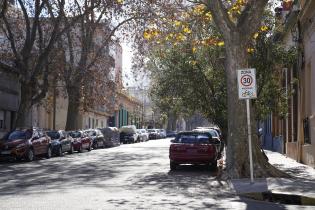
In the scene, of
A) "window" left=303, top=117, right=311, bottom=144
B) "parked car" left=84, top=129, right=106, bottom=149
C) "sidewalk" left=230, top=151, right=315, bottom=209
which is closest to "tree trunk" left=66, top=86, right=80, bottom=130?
"parked car" left=84, top=129, right=106, bottom=149

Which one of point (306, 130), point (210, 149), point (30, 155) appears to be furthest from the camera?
point (30, 155)

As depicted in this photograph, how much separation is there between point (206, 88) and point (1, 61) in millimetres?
15217

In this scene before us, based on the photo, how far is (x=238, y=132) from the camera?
17.4 m

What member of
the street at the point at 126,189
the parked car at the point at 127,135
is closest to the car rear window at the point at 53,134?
the street at the point at 126,189

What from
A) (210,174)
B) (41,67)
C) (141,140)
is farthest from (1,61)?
(141,140)

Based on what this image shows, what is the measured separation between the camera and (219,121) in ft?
91.8

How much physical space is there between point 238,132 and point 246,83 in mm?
2205

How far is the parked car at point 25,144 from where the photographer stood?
26141mm

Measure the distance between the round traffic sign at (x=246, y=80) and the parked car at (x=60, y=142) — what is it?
1720 centimetres

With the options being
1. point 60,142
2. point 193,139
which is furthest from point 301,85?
point 60,142

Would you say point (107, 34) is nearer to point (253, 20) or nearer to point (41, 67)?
point (41, 67)

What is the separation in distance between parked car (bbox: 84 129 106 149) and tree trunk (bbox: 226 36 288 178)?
990 inches

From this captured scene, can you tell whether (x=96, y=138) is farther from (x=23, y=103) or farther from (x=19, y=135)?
(x=19, y=135)

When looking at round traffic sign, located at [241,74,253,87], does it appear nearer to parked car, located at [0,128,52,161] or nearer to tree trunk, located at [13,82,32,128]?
parked car, located at [0,128,52,161]
